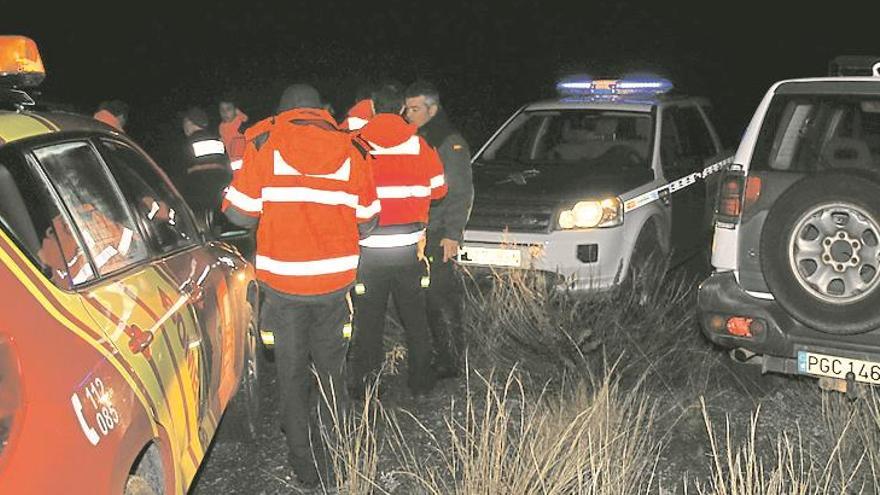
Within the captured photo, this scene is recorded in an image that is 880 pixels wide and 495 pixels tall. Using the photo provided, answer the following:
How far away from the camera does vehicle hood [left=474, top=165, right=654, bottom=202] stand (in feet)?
24.0

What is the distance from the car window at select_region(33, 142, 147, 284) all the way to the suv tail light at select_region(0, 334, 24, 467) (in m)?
0.55

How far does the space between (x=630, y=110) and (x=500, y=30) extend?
35890 mm

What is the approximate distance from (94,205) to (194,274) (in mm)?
603

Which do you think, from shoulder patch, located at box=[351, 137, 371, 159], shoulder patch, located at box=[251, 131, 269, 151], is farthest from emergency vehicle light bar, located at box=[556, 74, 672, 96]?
shoulder patch, located at box=[351, 137, 371, 159]

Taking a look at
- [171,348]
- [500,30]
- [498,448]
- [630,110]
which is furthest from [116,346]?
[500,30]

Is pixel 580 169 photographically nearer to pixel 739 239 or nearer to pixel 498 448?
pixel 739 239

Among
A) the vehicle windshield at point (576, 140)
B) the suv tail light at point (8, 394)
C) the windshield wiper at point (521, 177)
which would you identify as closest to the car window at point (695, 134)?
the vehicle windshield at point (576, 140)

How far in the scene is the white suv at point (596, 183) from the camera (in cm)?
717

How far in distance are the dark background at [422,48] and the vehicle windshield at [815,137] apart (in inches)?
650

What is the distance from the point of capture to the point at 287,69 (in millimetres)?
32938

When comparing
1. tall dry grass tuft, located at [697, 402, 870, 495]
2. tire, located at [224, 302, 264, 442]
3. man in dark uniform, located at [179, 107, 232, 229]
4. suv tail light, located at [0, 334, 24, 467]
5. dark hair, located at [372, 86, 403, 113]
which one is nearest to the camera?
suv tail light, located at [0, 334, 24, 467]

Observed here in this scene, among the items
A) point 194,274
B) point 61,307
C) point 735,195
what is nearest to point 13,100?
point 194,274

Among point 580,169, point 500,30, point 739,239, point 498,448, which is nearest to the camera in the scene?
point 498,448

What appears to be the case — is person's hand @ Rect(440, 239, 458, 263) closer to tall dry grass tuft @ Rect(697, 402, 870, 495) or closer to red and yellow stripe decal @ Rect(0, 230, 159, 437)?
tall dry grass tuft @ Rect(697, 402, 870, 495)
